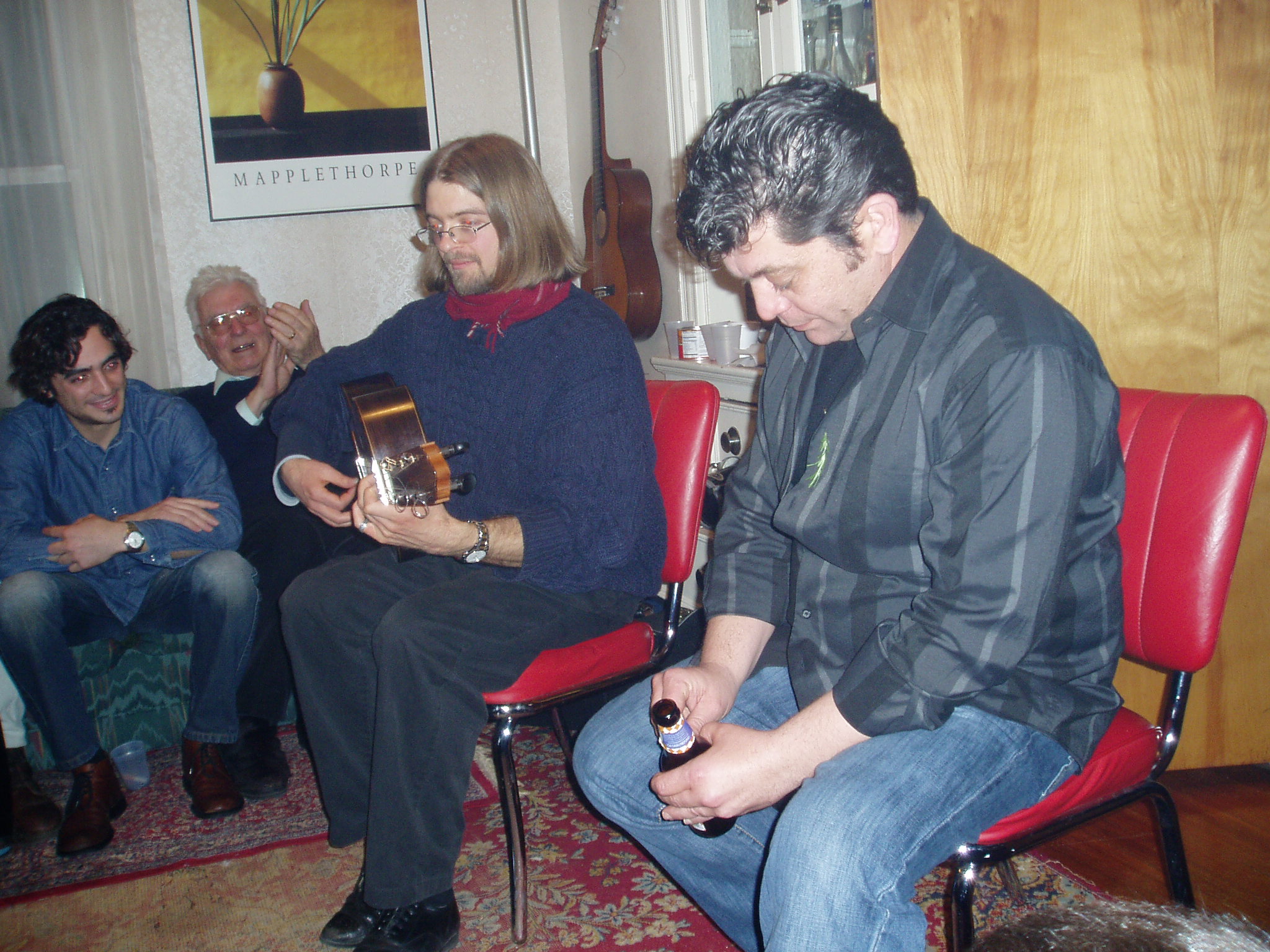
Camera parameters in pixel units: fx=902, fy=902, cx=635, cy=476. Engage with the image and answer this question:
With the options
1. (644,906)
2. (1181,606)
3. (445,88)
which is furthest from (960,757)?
(445,88)

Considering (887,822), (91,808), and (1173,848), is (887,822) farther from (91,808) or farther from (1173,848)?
(91,808)

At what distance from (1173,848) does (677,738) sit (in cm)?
60

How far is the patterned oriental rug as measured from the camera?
62.1 inches

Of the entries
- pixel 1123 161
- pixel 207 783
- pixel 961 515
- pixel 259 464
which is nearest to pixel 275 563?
pixel 259 464

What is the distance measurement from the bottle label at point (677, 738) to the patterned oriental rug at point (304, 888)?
Result: 622mm

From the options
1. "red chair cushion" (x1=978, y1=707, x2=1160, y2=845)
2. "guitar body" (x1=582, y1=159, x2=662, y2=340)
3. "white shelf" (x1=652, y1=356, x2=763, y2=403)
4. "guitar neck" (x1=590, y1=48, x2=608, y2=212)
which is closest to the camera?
"red chair cushion" (x1=978, y1=707, x2=1160, y2=845)

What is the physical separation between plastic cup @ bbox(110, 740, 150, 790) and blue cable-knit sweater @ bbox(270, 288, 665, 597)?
928 mm

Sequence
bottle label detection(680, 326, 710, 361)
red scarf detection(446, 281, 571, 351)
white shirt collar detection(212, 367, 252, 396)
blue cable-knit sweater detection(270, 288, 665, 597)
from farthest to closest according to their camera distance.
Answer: white shirt collar detection(212, 367, 252, 396), bottle label detection(680, 326, 710, 361), red scarf detection(446, 281, 571, 351), blue cable-knit sweater detection(270, 288, 665, 597)

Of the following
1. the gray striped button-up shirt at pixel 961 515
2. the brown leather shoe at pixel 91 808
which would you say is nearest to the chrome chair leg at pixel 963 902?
the gray striped button-up shirt at pixel 961 515

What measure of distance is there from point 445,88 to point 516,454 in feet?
8.74

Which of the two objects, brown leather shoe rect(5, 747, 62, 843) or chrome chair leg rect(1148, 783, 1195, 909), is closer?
chrome chair leg rect(1148, 783, 1195, 909)

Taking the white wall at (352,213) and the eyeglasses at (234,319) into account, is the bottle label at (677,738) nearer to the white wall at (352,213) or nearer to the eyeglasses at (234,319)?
the eyeglasses at (234,319)

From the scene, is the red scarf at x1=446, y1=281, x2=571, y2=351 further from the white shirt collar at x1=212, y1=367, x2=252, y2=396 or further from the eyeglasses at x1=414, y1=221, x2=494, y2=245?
the white shirt collar at x1=212, y1=367, x2=252, y2=396

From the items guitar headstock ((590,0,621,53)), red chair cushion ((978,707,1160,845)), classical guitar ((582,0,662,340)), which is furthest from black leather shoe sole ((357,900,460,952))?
guitar headstock ((590,0,621,53))
